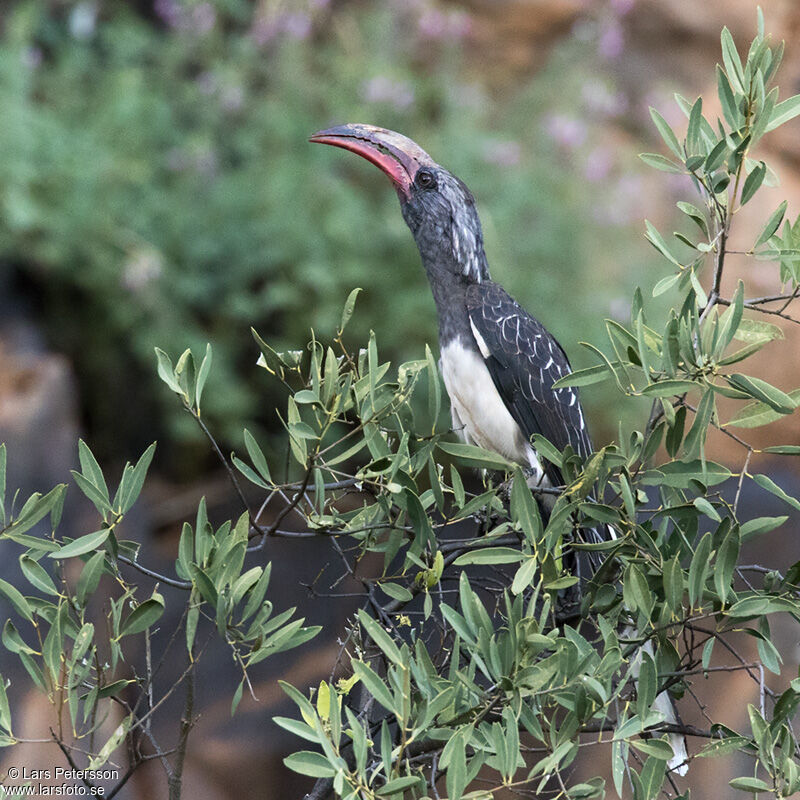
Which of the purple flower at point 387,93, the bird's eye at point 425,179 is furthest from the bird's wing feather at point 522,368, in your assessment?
the purple flower at point 387,93

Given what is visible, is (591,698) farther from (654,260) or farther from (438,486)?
(654,260)

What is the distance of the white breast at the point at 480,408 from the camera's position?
243 cm

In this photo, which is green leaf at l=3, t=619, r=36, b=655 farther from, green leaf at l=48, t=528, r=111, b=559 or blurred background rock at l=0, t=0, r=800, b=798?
blurred background rock at l=0, t=0, r=800, b=798

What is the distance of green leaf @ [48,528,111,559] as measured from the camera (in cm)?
120

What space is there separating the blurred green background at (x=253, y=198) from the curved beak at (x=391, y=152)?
1522 mm

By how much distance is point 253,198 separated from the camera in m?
4.60

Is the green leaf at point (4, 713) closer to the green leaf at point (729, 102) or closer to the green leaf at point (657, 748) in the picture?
the green leaf at point (657, 748)

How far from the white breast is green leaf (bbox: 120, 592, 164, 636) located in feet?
4.18

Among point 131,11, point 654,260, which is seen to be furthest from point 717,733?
point 131,11

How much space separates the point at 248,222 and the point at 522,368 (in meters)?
2.48

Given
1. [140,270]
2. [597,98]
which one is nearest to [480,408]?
[140,270]

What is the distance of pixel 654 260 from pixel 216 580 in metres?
4.30

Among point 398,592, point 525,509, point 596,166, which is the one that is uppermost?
point 525,509

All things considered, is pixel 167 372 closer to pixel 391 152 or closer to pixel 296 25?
pixel 391 152
